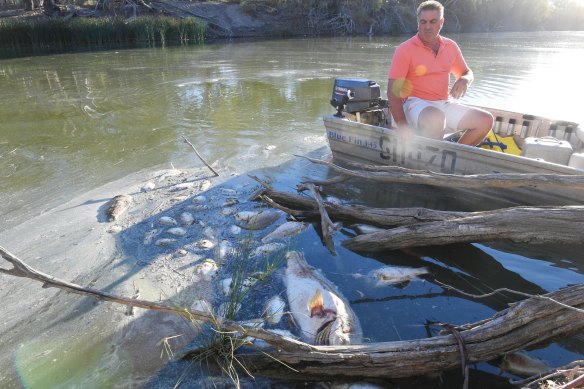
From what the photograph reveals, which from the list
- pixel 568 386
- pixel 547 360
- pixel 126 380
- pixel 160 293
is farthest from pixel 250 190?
pixel 568 386

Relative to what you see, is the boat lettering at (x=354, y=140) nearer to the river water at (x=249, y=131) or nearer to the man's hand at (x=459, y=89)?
the river water at (x=249, y=131)

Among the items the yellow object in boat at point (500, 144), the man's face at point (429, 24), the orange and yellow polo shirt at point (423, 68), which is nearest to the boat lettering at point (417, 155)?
the orange and yellow polo shirt at point (423, 68)

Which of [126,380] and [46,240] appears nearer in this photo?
[126,380]

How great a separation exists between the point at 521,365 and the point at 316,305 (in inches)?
60.2

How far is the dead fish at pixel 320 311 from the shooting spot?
3219 mm

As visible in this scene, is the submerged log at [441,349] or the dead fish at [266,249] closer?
the submerged log at [441,349]

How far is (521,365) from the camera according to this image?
2.94 metres

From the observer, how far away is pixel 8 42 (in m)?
25.1

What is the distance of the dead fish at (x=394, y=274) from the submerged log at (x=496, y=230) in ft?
1.17

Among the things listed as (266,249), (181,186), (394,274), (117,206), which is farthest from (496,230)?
(117,206)

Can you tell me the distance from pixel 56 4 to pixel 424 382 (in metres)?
41.0

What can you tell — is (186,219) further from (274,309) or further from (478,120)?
(478,120)

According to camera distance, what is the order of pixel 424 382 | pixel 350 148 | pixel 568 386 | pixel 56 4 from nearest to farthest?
pixel 568 386, pixel 424 382, pixel 350 148, pixel 56 4

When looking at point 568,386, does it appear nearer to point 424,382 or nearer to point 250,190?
point 424,382
